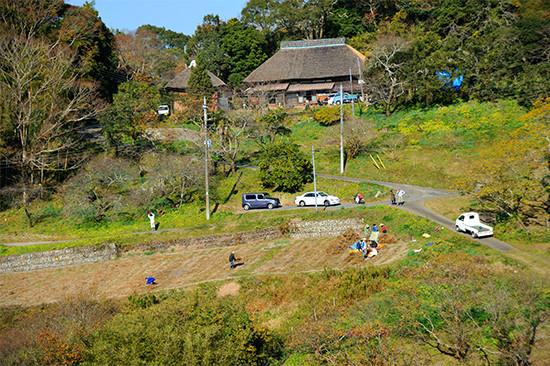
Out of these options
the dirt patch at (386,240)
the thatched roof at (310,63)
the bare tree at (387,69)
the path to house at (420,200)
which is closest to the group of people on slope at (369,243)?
the dirt patch at (386,240)

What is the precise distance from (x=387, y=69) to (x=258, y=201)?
22.1 metres

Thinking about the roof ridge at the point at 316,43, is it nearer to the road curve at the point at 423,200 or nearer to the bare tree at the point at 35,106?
the road curve at the point at 423,200

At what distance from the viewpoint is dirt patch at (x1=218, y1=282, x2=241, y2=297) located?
2473 centimetres

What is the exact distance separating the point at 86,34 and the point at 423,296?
47.9 meters

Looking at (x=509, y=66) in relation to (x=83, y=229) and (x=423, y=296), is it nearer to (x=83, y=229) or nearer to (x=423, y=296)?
(x=423, y=296)

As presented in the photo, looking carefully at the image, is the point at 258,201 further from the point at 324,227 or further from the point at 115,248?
the point at 115,248

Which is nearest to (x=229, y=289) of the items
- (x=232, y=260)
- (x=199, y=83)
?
(x=232, y=260)

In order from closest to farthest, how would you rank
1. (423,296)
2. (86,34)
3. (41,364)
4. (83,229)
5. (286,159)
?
(41,364) → (423,296) → (83,229) → (286,159) → (86,34)

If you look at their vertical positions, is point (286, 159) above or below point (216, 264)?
above

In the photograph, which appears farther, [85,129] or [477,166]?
[85,129]

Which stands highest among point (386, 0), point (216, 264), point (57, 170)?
point (386, 0)

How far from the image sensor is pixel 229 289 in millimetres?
25219

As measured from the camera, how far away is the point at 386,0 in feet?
213

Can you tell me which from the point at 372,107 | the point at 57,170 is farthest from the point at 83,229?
the point at 372,107
